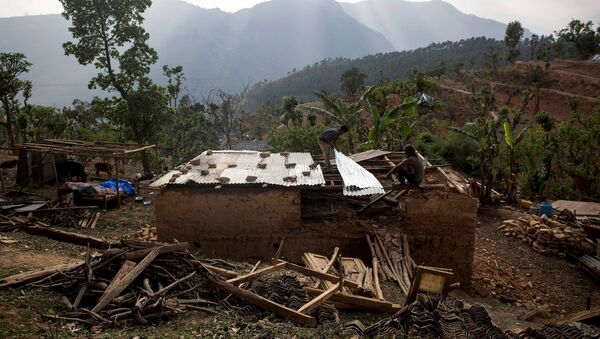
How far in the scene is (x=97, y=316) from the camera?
5.14 meters

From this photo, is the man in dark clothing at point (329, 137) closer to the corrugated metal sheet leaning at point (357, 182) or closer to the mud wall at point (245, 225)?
the corrugated metal sheet leaning at point (357, 182)

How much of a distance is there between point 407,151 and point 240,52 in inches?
7411

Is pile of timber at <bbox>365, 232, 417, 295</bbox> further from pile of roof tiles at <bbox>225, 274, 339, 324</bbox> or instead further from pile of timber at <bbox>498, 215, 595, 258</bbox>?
pile of timber at <bbox>498, 215, 595, 258</bbox>

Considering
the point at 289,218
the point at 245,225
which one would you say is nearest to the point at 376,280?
the point at 289,218

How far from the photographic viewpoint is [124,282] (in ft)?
18.7

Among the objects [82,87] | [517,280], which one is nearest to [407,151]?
[517,280]

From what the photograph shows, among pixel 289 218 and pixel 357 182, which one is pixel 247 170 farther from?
pixel 357 182

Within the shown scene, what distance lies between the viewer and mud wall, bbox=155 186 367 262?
942cm

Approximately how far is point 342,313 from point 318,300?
0.55 m

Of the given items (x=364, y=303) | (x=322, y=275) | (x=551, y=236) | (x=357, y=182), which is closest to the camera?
(x=364, y=303)

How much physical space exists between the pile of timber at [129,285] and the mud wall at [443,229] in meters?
5.39

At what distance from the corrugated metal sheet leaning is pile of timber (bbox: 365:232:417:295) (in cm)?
120

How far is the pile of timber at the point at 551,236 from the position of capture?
486 inches

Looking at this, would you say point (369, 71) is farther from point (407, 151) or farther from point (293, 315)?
point (293, 315)
